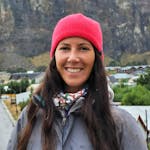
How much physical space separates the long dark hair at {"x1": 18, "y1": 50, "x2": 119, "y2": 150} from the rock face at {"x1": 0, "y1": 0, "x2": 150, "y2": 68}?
102 m

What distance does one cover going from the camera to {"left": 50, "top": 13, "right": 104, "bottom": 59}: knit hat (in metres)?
2.09

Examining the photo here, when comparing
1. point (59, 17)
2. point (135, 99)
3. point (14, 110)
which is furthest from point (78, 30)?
point (59, 17)

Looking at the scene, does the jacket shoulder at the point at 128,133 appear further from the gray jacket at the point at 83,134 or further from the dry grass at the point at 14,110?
the dry grass at the point at 14,110

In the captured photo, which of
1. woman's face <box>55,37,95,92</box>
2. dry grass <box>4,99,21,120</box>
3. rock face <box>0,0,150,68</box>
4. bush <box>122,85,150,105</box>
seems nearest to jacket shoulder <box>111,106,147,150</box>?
woman's face <box>55,37,95,92</box>

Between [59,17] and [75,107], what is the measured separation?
114443 millimetres

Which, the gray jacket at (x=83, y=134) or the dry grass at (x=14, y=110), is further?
the dry grass at (x=14, y=110)

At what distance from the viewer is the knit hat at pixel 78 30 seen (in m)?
2.09

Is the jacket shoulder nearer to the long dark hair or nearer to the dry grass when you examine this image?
the long dark hair

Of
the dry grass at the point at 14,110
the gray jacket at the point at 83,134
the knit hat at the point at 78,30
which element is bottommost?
the dry grass at the point at 14,110

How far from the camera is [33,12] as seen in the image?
11562 cm

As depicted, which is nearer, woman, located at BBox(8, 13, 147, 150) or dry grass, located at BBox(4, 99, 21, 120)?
woman, located at BBox(8, 13, 147, 150)

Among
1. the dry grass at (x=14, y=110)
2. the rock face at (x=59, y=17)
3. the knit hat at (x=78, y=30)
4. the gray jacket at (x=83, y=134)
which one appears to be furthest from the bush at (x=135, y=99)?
the rock face at (x=59, y=17)

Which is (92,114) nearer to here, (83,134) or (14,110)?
(83,134)

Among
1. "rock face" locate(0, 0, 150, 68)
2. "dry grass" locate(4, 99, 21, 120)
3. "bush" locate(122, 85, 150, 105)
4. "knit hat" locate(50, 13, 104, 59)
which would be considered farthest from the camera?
"rock face" locate(0, 0, 150, 68)
